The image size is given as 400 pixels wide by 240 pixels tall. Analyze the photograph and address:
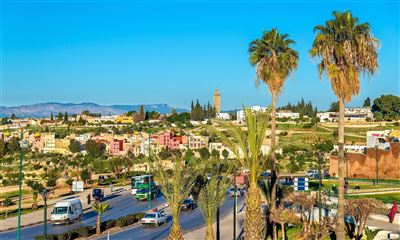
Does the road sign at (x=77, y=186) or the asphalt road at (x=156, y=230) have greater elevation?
the road sign at (x=77, y=186)

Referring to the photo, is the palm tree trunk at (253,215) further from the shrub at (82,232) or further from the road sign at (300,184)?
the road sign at (300,184)

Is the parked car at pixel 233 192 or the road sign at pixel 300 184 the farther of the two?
the parked car at pixel 233 192

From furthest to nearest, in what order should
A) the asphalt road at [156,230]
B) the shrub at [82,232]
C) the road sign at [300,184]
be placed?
the road sign at [300,184] → the asphalt road at [156,230] → the shrub at [82,232]

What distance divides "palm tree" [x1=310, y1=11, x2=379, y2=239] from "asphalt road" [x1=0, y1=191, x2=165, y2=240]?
63.2 ft

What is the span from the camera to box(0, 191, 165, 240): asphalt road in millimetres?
34891

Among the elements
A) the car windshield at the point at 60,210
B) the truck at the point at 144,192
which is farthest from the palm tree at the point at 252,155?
the truck at the point at 144,192

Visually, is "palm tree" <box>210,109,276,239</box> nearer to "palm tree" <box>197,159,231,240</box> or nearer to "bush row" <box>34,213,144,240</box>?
"palm tree" <box>197,159,231,240</box>

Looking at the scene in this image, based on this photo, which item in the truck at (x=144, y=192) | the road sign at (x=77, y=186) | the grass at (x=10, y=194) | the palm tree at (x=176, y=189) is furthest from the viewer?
the grass at (x=10, y=194)

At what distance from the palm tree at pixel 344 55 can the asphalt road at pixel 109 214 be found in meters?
19.3

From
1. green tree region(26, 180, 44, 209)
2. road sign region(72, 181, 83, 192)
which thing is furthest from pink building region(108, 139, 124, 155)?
road sign region(72, 181, 83, 192)

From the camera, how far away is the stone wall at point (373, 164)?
60656 millimetres

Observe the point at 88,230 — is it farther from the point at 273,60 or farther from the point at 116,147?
the point at 116,147

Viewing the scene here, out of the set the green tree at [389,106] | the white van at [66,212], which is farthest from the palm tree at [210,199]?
the green tree at [389,106]

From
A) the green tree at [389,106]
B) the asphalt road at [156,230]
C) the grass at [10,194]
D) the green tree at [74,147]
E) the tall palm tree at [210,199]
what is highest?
the green tree at [389,106]
